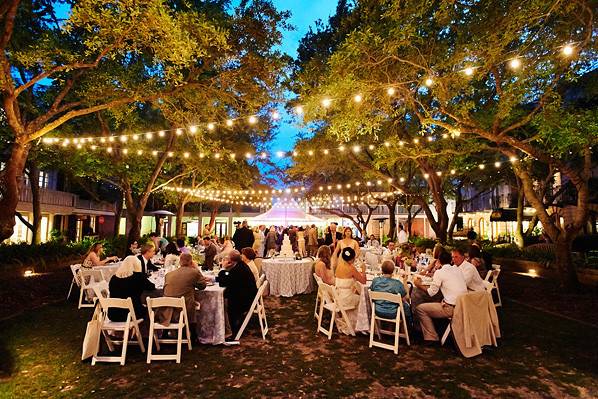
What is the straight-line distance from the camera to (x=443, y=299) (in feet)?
16.5

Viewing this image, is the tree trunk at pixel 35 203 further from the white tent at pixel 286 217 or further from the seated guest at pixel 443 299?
the seated guest at pixel 443 299

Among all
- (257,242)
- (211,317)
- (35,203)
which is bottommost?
(211,317)

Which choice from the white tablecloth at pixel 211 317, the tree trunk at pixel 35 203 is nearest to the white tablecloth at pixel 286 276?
the white tablecloth at pixel 211 317

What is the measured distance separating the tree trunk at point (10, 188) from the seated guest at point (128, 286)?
3.91 metres

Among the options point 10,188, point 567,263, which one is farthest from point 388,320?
point 10,188

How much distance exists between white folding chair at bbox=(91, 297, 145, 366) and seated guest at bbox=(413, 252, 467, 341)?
151 inches

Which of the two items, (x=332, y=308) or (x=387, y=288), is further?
(x=332, y=308)

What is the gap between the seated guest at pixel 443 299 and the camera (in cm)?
484

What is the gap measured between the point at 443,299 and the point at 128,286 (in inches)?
168

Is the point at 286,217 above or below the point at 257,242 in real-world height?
above

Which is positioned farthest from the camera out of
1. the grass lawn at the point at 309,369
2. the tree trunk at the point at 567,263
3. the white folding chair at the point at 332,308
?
the tree trunk at the point at 567,263

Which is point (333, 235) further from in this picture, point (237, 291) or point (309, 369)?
point (309, 369)

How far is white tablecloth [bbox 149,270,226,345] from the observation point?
521 centimetres

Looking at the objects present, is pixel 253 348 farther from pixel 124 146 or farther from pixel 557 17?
pixel 124 146
